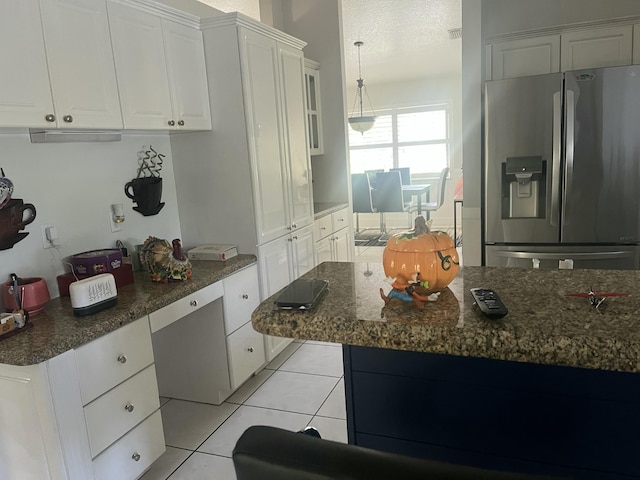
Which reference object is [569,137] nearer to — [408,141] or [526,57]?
[526,57]

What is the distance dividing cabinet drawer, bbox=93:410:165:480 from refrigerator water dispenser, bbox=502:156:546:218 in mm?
2434

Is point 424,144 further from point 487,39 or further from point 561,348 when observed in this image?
point 561,348

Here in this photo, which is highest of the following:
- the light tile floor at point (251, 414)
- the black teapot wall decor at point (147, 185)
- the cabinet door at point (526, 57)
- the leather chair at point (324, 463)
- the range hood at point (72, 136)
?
the cabinet door at point (526, 57)

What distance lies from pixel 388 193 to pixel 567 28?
12.7 feet

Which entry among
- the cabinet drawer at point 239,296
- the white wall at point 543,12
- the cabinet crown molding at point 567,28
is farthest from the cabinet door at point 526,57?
the cabinet drawer at point 239,296

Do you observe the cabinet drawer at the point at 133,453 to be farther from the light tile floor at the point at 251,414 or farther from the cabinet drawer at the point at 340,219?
the cabinet drawer at the point at 340,219

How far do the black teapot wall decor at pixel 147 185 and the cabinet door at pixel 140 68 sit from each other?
35 centimetres

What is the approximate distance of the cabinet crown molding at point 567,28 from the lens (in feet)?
10.4

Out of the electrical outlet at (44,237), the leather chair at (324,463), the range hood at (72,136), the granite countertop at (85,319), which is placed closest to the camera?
the leather chair at (324,463)

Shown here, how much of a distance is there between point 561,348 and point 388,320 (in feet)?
1.21

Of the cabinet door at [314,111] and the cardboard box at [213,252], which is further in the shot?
the cabinet door at [314,111]

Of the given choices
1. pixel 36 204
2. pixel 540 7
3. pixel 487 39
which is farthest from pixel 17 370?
pixel 540 7

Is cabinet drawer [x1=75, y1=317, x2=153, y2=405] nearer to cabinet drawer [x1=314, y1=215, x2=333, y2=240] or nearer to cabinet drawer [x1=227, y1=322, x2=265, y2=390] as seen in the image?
cabinet drawer [x1=227, y1=322, x2=265, y2=390]

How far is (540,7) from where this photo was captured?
3.64 m
